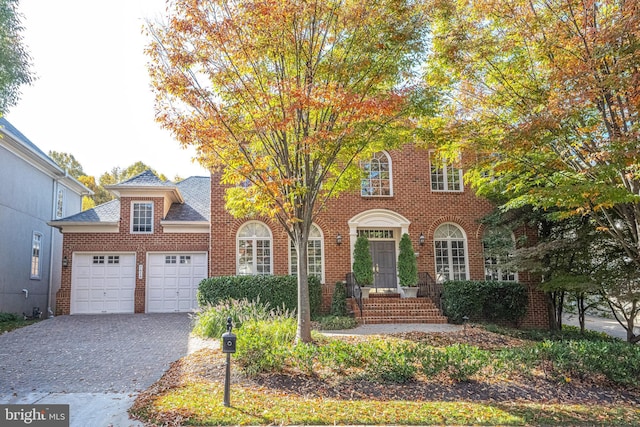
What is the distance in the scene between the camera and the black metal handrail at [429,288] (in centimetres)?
1386

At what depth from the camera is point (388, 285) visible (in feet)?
49.6

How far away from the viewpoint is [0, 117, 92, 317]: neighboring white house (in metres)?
15.3

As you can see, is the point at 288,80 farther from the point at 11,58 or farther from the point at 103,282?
the point at 103,282

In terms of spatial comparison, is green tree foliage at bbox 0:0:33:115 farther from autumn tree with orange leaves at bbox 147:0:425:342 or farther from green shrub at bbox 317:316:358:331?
green shrub at bbox 317:316:358:331

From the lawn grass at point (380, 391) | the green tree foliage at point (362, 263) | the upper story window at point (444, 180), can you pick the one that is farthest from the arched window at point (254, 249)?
the lawn grass at point (380, 391)

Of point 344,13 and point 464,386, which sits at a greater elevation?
point 344,13

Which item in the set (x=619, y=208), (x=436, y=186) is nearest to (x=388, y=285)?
(x=436, y=186)

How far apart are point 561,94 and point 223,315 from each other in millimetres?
7982

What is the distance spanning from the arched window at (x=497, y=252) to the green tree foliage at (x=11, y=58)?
1353 cm

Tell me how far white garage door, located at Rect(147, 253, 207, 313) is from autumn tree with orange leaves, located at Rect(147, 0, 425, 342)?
842cm

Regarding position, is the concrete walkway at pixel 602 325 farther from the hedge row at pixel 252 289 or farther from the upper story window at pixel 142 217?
the upper story window at pixel 142 217

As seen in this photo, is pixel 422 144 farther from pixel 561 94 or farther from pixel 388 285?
pixel 388 285

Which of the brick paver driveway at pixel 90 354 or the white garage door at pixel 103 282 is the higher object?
the white garage door at pixel 103 282

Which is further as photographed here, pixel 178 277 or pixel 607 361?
pixel 178 277
